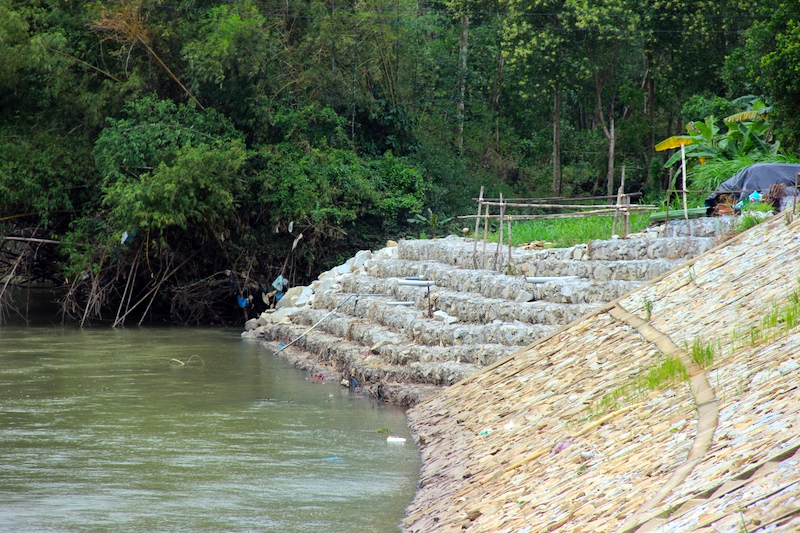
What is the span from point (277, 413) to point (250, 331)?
309 inches

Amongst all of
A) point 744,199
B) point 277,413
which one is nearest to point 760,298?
point 744,199

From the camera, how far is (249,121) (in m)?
19.9

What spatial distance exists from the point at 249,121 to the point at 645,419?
15.2 metres

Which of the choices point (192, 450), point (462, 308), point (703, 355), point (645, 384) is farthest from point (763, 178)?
point (192, 450)

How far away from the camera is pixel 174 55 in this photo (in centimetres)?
2020

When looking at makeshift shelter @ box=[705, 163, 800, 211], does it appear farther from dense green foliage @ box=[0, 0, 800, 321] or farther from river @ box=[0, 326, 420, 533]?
river @ box=[0, 326, 420, 533]

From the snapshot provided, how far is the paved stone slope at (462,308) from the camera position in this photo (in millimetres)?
10711

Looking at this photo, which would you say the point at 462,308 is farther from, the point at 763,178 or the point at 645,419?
the point at 645,419

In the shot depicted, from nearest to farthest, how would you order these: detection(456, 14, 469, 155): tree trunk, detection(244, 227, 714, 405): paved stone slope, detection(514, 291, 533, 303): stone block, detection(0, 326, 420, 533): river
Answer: detection(0, 326, 420, 533): river → detection(244, 227, 714, 405): paved stone slope → detection(514, 291, 533, 303): stone block → detection(456, 14, 469, 155): tree trunk

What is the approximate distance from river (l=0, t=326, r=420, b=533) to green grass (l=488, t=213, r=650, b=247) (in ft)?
12.6

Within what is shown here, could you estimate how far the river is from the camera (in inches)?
271

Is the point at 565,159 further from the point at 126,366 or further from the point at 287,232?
the point at 126,366

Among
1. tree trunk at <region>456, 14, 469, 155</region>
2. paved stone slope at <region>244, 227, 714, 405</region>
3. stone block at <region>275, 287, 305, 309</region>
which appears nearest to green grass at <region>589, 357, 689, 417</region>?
paved stone slope at <region>244, 227, 714, 405</region>

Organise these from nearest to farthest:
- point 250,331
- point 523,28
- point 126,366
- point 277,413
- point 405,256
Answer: point 277,413 < point 126,366 < point 405,256 < point 250,331 < point 523,28
